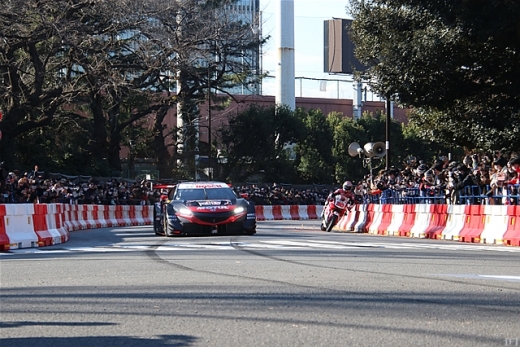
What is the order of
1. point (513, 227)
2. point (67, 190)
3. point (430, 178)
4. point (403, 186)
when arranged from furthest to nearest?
point (67, 190) → point (403, 186) → point (430, 178) → point (513, 227)

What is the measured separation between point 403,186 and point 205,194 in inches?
400

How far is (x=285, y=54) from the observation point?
270 ft

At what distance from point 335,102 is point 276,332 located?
9602 centimetres

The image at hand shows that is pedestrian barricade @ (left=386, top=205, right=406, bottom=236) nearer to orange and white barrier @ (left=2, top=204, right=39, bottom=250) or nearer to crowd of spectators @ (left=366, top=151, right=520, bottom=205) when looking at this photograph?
crowd of spectators @ (left=366, top=151, right=520, bottom=205)

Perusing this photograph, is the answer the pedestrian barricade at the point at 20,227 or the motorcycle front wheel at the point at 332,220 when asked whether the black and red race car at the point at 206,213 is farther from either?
the motorcycle front wheel at the point at 332,220

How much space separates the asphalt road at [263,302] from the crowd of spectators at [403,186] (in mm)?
9272

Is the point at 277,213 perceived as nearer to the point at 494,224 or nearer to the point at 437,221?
the point at 437,221

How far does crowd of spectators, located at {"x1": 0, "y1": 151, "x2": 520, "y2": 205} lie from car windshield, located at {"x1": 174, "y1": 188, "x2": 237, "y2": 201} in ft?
2.36

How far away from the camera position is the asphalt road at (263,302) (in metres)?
6.30

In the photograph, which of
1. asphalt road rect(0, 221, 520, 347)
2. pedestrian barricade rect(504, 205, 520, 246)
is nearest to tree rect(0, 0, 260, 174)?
pedestrian barricade rect(504, 205, 520, 246)

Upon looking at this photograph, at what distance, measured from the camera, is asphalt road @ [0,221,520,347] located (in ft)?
20.7

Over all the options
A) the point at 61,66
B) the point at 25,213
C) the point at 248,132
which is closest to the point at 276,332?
the point at 25,213

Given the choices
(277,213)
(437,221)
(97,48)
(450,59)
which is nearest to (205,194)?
(437,221)

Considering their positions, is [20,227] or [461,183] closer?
[20,227]
